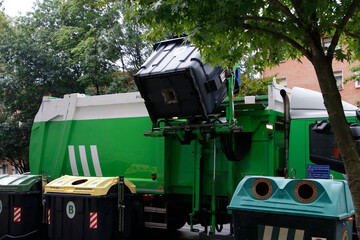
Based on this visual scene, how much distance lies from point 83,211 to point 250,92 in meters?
10.0

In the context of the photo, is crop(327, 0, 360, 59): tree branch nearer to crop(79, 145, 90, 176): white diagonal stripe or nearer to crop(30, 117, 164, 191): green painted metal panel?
crop(30, 117, 164, 191): green painted metal panel

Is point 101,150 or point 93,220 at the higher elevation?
point 101,150

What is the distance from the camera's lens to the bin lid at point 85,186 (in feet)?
19.4

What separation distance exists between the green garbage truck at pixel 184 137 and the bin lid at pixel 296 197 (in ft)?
3.22

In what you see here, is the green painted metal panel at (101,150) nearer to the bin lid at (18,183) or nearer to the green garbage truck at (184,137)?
the green garbage truck at (184,137)

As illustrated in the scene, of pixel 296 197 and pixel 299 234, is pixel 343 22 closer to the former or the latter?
pixel 296 197

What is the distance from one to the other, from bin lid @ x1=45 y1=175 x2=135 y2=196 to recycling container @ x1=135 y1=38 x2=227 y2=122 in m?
1.19

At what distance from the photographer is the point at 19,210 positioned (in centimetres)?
670

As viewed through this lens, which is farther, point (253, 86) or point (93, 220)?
point (253, 86)

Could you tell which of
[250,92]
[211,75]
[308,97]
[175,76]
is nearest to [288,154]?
[308,97]

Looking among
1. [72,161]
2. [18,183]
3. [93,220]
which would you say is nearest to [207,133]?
[93,220]

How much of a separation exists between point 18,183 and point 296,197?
4893mm

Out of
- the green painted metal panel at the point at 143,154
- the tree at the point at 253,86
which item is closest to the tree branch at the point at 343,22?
the green painted metal panel at the point at 143,154

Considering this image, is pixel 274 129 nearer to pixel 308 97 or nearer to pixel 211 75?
→ pixel 308 97
